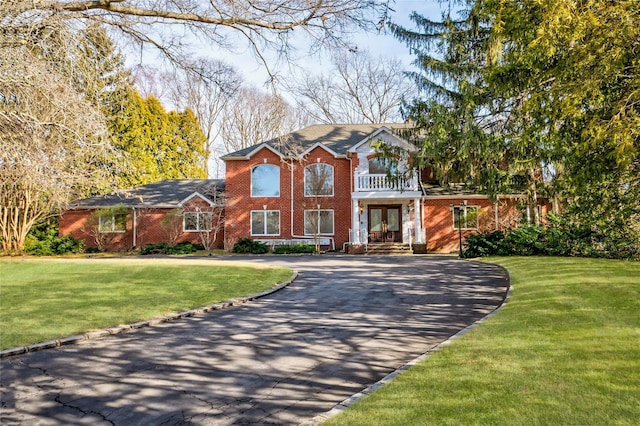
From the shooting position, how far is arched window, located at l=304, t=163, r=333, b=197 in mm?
26438

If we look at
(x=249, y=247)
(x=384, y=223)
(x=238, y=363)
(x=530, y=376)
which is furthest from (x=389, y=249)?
(x=530, y=376)

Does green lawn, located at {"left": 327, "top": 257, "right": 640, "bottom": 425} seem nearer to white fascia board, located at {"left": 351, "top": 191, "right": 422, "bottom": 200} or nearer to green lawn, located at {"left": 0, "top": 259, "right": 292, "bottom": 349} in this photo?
green lawn, located at {"left": 0, "top": 259, "right": 292, "bottom": 349}

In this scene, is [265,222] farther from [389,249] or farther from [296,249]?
[389,249]

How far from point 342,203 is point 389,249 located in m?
4.45

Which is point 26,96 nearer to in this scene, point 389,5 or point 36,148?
point 36,148

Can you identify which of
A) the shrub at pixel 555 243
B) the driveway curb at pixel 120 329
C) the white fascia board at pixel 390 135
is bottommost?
the driveway curb at pixel 120 329

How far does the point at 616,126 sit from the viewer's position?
6266 mm

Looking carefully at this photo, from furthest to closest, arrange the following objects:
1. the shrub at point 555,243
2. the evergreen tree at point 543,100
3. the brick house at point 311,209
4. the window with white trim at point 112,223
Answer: the window with white trim at point 112,223 → the brick house at point 311,209 → the shrub at point 555,243 → the evergreen tree at point 543,100

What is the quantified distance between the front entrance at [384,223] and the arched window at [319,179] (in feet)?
10.2

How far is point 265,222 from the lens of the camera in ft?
88.6

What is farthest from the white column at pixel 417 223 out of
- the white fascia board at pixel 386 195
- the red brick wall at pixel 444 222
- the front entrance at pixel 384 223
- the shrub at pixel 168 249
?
the shrub at pixel 168 249

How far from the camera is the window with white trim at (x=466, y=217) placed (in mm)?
21812

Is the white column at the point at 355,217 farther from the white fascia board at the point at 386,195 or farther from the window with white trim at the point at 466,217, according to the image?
the window with white trim at the point at 466,217

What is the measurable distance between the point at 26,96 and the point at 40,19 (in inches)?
53.7
